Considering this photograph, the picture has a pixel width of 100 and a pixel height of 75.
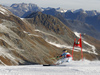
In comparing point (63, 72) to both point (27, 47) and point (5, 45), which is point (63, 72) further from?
point (27, 47)

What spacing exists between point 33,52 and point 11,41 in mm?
14525

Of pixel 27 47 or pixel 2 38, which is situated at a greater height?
pixel 2 38

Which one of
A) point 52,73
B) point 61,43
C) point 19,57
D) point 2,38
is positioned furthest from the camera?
point 61,43

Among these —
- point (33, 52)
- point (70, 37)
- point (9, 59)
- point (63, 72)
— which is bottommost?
point (70, 37)

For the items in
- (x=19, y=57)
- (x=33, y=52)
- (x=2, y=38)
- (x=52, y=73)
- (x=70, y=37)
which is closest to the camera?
(x=52, y=73)

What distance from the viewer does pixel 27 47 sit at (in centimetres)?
9038

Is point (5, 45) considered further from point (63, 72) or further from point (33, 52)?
point (63, 72)

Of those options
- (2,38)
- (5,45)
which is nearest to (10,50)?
(5,45)

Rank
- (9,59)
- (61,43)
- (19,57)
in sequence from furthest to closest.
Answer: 1. (61,43)
2. (19,57)
3. (9,59)

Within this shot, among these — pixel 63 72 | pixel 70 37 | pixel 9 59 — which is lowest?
pixel 70 37

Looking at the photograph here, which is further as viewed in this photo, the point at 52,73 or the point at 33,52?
the point at 33,52

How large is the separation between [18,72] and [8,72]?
1.28m

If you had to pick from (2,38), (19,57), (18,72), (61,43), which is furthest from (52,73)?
(61,43)

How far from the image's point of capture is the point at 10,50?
3044 inches
